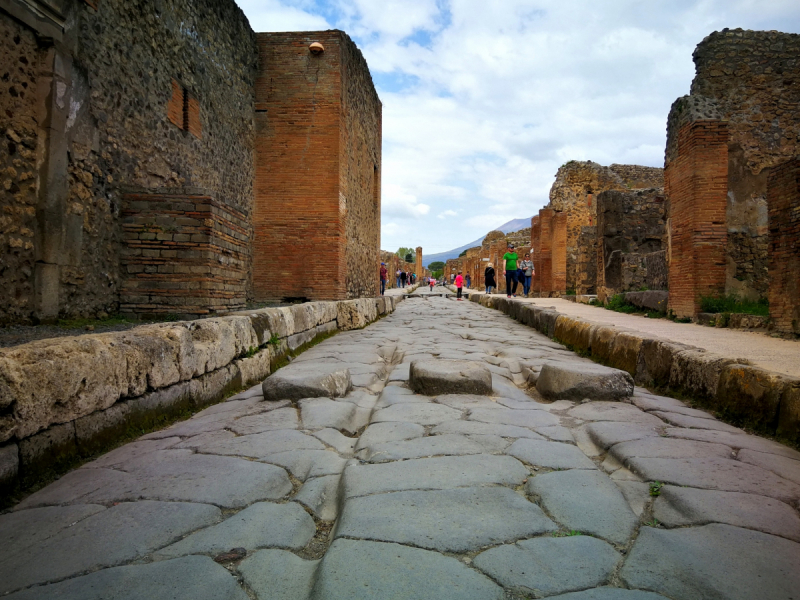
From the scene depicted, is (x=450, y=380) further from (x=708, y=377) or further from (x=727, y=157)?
(x=727, y=157)

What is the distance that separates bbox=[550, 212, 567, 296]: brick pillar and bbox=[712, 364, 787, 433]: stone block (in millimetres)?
12834

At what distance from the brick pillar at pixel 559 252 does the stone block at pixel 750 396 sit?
12834 mm

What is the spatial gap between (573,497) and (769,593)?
574 mm

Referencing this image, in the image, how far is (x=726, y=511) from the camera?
1497 millimetres

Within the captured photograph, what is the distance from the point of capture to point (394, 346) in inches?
220

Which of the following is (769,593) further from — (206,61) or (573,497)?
(206,61)

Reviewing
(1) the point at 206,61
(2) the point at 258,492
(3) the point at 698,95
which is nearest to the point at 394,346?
(2) the point at 258,492

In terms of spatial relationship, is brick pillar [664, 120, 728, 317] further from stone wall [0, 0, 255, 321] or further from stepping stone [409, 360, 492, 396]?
stone wall [0, 0, 255, 321]

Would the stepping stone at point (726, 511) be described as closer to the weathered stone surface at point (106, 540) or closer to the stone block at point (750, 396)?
the stone block at point (750, 396)

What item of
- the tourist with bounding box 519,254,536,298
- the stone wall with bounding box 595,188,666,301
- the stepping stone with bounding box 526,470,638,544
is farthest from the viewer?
the tourist with bounding box 519,254,536,298

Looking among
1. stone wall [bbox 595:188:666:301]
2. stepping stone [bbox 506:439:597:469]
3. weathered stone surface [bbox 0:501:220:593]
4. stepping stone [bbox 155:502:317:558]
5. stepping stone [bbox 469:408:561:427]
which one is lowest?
weathered stone surface [bbox 0:501:220:593]

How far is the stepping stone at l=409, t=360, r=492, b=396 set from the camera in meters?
3.17

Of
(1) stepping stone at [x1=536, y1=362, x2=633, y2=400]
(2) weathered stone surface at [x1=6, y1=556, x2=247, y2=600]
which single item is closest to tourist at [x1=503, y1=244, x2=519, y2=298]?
(1) stepping stone at [x1=536, y1=362, x2=633, y2=400]

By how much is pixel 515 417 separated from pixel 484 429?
316 mm
